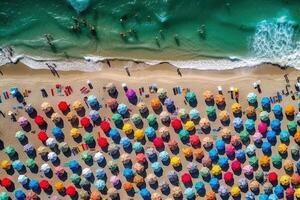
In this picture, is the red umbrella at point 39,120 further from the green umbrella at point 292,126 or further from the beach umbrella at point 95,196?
the green umbrella at point 292,126

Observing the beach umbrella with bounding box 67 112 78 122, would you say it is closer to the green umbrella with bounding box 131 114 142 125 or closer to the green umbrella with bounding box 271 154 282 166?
the green umbrella with bounding box 131 114 142 125

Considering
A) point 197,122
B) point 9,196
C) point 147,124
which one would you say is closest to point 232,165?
point 197,122

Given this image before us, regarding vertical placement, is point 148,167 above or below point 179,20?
below

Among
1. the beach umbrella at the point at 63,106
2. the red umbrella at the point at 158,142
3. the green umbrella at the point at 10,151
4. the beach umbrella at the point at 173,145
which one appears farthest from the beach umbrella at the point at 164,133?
the green umbrella at the point at 10,151

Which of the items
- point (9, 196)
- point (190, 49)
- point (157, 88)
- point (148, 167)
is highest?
point (190, 49)

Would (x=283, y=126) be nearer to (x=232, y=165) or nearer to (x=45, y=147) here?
(x=232, y=165)

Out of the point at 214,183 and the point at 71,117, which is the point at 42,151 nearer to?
the point at 71,117

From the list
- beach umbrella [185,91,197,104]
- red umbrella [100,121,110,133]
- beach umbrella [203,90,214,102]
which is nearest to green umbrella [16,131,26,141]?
red umbrella [100,121,110,133]
